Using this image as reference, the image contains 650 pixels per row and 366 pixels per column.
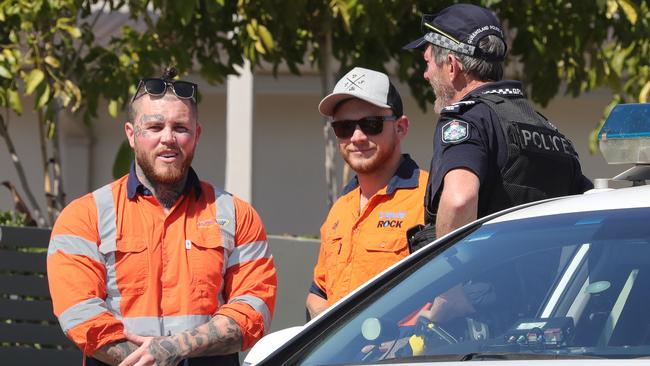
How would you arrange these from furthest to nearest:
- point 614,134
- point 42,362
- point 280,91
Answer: point 280,91
point 42,362
point 614,134

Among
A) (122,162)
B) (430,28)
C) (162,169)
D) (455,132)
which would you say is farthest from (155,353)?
(122,162)

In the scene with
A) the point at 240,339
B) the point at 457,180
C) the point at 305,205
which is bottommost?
the point at 305,205

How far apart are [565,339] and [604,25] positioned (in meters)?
5.55

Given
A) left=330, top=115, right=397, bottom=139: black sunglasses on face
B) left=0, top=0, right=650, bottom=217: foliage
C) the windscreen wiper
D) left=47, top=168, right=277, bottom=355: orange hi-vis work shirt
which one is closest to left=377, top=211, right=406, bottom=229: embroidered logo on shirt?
left=330, top=115, right=397, bottom=139: black sunglasses on face

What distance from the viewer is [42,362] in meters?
6.96

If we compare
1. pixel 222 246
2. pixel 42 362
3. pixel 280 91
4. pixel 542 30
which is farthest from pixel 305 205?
pixel 222 246

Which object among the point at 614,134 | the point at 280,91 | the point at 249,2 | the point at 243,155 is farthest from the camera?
the point at 280,91

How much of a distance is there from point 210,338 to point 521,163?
3.50ft

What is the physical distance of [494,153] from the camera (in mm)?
3799

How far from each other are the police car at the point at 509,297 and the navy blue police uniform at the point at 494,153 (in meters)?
0.50

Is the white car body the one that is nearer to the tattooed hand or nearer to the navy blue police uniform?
the navy blue police uniform

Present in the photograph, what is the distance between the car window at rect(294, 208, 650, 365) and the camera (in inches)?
111

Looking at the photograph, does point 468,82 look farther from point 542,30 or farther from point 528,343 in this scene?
point 542,30

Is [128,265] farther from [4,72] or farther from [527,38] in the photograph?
[527,38]
